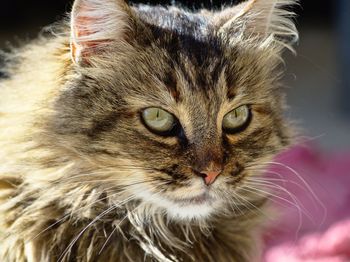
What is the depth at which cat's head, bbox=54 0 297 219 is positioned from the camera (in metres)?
1.31

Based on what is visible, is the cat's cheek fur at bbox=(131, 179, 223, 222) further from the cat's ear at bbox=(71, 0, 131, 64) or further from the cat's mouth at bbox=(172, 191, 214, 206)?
the cat's ear at bbox=(71, 0, 131, 64)

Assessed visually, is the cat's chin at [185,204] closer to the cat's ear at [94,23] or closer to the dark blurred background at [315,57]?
the cat's ear at [94,23]

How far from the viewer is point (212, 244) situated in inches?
57.9

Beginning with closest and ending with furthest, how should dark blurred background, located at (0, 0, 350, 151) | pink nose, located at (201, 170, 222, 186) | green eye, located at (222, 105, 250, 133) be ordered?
pink nose, located at (201, 170, 222, 186), green eye, located at (222, 105, 250, 133), dark blurred background, located at (0, 0, 350, 151)

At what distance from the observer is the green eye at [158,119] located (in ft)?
4.35

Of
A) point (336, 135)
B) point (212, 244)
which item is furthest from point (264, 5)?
point (336, 135)

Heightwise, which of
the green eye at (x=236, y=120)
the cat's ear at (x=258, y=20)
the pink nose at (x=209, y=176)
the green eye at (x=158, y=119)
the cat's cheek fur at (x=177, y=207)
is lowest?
the cat's cheek fur at (x=177, y=207)

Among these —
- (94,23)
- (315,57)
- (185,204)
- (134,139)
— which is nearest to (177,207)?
(185,204)

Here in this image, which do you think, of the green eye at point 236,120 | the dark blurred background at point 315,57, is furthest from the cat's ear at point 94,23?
the dark blurred background at point 315,57

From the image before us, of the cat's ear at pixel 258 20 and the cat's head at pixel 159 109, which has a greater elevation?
the cat's ear at pixel 258 20

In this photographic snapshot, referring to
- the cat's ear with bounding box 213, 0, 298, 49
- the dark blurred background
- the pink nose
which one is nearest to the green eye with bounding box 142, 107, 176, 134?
the pink nose

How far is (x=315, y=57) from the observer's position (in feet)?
13.0

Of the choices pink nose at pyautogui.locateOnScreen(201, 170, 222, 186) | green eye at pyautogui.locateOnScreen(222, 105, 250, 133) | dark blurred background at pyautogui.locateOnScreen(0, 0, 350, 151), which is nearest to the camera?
pink nose at pyautogui.locateOnScreen(201, 170, 222, 186)

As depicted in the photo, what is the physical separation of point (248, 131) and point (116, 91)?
1.00 ft
